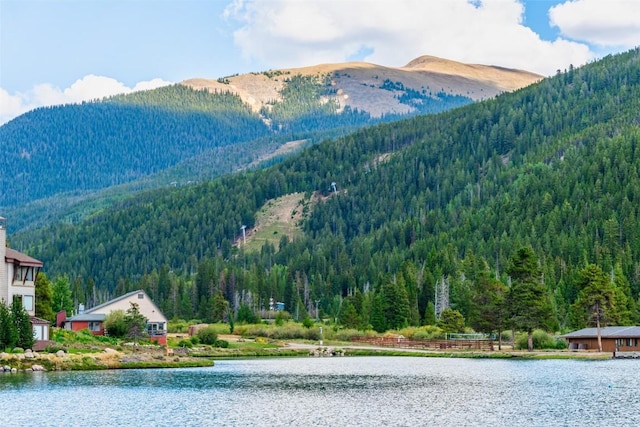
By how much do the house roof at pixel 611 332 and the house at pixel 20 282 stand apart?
62.1 metres

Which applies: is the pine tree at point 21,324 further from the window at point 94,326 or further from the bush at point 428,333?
the bush at point 428,333

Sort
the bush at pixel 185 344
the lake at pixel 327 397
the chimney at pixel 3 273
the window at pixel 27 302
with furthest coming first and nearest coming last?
the bush at pixel 185 344
the window at pixel 27 302
the chimney at pixel 3 273
the lake at pixel 327 397

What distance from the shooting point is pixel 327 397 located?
66625 mm

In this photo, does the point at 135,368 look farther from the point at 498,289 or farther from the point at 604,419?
the point at 498,289

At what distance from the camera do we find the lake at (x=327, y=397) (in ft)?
180

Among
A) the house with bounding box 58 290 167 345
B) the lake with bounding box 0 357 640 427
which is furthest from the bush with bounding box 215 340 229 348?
the lake with bounding box 0 357 640 427

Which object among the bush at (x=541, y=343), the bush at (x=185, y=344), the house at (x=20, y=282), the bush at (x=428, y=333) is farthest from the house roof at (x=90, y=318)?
the bush at (x=541, y=343)

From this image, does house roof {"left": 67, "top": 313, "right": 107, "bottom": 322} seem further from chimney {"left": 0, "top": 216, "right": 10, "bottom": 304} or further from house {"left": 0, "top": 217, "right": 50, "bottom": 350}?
chimney {"left": 0, "top": 216, "right": 10, "bottom": 304}

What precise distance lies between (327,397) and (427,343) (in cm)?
6943

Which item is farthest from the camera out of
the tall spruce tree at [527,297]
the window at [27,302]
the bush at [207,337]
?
the bush at [207,337]

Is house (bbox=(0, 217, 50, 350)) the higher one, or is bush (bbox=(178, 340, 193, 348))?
house (bbox=(0, 217, 50, 350))

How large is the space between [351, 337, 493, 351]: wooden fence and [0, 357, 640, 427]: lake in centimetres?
3281

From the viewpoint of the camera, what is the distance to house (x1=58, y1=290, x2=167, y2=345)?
117750mm

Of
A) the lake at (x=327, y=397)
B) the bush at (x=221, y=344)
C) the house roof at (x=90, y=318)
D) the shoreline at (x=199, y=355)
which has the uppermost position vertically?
the house roof at (x=90, y=318)
